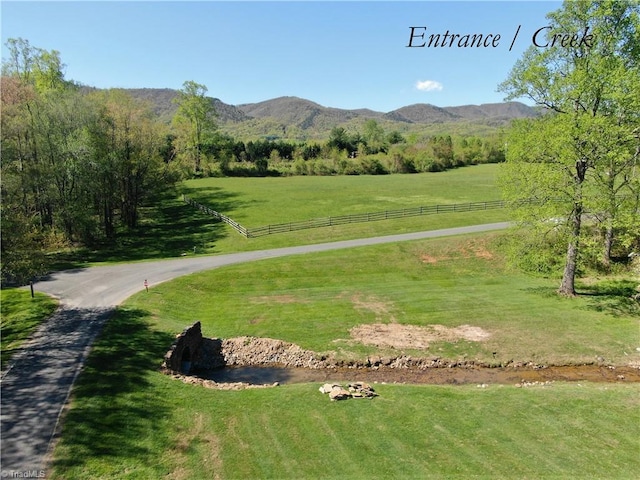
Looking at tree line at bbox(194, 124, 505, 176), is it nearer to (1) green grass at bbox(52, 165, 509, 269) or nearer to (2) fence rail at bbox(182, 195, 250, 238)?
(1) green grass at bbox(52, 165, 509, 269)

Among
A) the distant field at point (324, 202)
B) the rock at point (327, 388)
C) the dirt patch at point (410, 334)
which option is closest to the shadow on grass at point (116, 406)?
the rock at point (327, 388)

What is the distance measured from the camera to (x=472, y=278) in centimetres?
2945

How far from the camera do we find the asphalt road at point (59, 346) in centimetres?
1183

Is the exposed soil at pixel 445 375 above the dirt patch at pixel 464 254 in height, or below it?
below

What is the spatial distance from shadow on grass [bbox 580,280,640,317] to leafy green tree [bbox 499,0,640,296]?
6.26 ft

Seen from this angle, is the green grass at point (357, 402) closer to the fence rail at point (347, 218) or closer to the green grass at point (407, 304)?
the green grass at point (407, 304)

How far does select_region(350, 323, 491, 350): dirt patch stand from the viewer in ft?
69.4

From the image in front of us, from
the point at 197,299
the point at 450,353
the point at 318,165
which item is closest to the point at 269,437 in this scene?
the point at 450,353

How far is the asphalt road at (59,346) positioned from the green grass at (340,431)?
2.29 feet

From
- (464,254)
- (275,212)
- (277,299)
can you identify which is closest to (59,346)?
(277,299)

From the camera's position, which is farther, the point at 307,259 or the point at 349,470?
the point at 307,259

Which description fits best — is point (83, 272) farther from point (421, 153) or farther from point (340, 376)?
point (421, 153)

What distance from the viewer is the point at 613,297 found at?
24.9 m

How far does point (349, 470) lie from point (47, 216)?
38.2m
